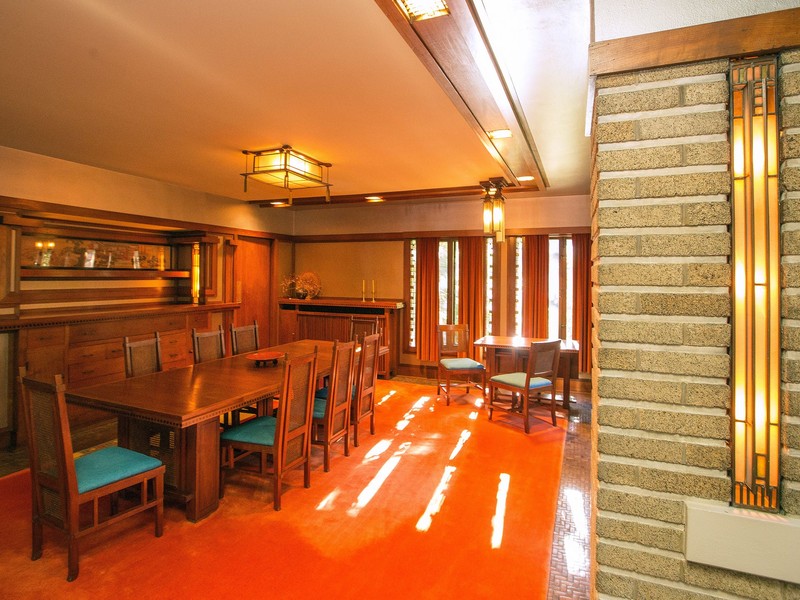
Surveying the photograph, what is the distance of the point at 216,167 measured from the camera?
13.8ft

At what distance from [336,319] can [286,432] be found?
362cm

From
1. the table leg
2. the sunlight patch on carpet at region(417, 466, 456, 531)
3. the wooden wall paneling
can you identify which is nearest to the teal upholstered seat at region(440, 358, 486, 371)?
the sunlight patch on carpet at region(417, 466, 456, 531)

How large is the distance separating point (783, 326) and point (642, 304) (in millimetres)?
309

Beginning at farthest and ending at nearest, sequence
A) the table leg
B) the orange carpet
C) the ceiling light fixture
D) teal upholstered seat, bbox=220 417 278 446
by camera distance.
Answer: teal upholstered seat, bbox=220 417 278 446 → the table leg → the orange carpet → the ceiling light fixture

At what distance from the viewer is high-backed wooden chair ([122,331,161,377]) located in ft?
10.3

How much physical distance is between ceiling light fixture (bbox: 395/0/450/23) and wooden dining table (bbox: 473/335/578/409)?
3.46m

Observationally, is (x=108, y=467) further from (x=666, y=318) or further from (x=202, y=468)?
(x=666, y=318)

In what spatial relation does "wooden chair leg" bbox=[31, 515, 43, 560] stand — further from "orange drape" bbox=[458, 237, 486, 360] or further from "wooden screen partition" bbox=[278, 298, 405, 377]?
"orange drape" bbox=[458, 237, 486, 360]

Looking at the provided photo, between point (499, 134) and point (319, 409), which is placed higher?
point (499, 134)

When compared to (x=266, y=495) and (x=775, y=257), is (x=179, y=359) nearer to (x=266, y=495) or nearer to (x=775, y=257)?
(x=266, y=495)

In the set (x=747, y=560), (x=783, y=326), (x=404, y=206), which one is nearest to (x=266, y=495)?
(x=747, y=560)

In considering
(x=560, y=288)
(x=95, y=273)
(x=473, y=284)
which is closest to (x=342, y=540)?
(x=95, y=273)

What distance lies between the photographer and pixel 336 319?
627cm

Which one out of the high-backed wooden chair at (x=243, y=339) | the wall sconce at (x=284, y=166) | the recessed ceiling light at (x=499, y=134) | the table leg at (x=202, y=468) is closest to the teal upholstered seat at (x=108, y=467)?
the table leg at (x=202, y=468)
